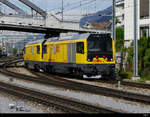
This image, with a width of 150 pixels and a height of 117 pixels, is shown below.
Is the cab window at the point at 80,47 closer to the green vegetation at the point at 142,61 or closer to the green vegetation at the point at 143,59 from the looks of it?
the green vegetation at the point at 142,61

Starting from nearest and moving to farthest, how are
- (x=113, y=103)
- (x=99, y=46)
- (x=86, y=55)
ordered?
(x=113, y=103) < (x=86, y=55) < (x=99, y=46)

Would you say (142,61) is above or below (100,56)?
below

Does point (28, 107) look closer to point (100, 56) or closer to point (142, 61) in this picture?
point (100, 56)

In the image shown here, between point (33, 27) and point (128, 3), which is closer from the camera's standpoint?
point (128, 3)

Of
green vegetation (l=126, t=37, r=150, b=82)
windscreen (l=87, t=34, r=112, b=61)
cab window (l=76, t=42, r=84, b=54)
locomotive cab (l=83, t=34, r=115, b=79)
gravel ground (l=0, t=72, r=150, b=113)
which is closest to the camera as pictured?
gravel ground (l=0, t=72, r=150, b=113)

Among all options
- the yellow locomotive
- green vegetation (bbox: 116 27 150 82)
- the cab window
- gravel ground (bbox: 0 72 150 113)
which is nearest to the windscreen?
the yellow locomotive

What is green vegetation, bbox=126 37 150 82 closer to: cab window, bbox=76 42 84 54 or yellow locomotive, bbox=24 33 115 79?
yellow locomotive, bbox=24 33 115 79

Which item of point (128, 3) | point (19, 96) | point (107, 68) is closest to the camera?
point (19, 96)

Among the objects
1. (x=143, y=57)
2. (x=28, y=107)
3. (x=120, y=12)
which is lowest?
(x=28, y=107)

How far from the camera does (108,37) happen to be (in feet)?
64.4

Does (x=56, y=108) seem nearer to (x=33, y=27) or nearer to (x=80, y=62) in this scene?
(x=80, y=62)

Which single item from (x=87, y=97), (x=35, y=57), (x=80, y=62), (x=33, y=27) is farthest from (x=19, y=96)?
(x=33, y=27)

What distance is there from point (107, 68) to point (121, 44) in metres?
8.12

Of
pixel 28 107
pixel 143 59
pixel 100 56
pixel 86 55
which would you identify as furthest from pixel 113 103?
pixel 143 59
